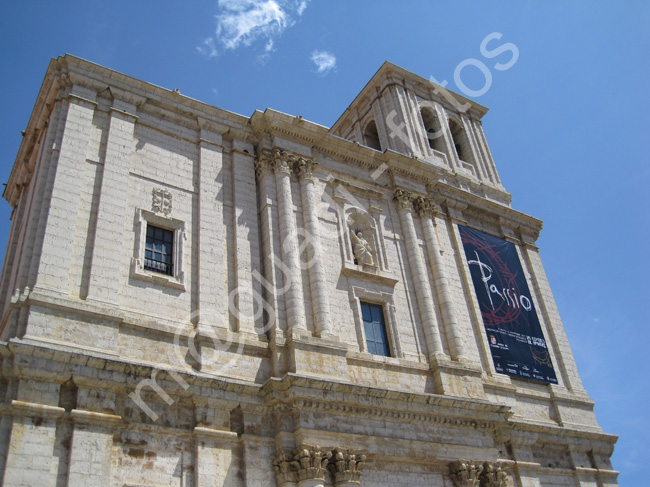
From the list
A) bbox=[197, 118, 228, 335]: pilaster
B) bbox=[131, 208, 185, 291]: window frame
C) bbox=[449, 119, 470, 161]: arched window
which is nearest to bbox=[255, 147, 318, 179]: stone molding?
bbox=[197, 118, 228, 335]: pilaster

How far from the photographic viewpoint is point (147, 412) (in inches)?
559

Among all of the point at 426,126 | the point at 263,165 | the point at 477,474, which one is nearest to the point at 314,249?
the point at 263,165

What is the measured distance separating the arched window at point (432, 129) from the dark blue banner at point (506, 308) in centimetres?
516

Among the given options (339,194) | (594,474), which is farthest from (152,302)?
(594,474)

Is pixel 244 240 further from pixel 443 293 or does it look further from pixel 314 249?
pixel 443 293

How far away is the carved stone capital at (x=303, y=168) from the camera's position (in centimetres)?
2059

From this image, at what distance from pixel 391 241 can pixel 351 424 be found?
7.48m

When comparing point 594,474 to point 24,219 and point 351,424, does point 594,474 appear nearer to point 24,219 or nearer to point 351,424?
point 351,424

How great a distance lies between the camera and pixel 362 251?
20484mm

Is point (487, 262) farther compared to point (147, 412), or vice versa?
point (487, 262)

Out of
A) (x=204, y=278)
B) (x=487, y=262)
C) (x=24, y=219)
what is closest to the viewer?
(x=204, y=278)

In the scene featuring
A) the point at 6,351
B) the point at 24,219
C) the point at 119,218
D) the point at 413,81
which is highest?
the point at 413,81

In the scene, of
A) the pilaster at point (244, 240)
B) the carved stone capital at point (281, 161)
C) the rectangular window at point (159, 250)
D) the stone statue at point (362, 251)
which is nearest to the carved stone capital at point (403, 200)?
the stone statue at point (362, 251)

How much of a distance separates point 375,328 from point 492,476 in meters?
5.24
